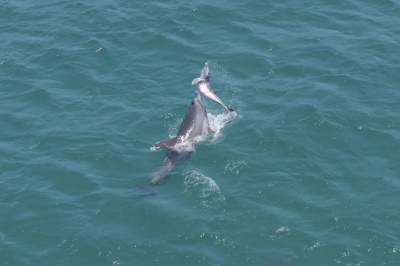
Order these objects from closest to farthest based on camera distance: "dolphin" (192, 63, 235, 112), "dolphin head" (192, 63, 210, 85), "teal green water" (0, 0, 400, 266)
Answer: "teal green water" (0, 0, 400, 266) → "dolphin" (192, 63, 235, 112) → "dolphin head" (192, 63, 210, 85)

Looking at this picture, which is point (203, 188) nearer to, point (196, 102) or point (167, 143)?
point (167, 143)

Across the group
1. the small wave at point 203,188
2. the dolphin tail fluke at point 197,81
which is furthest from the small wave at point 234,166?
the dolphin tail fluke at point 197,81

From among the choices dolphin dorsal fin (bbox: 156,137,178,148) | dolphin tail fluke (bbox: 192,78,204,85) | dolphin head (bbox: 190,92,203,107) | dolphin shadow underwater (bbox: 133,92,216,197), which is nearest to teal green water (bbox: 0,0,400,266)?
dolphin shadow underwater (bbox: 133,92,216,197)

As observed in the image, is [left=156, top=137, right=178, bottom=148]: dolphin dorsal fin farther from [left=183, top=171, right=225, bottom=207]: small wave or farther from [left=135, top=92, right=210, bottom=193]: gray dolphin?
[left=183, top=171, right=225, bottom=207]: small wave

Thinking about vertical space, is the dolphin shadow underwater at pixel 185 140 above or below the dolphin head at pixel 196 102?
below

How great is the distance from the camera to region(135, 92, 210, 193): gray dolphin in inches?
1689

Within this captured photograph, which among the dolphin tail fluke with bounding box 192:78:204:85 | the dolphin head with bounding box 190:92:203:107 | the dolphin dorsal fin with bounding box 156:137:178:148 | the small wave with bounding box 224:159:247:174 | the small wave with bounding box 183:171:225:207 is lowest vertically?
the small wave with bounding box 183:171:225:207

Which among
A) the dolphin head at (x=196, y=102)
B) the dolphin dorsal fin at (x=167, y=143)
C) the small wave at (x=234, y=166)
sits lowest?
the small wave at (x=234, y=166)

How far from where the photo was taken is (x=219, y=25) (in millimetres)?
61688

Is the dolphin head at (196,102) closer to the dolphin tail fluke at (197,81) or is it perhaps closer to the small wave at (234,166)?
the dolphin tail fluke at (197,81)

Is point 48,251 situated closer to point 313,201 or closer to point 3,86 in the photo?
point 313,201

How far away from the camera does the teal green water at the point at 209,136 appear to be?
3666 cm

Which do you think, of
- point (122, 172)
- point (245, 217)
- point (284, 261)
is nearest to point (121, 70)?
point (122, 172)

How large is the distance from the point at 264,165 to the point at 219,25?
78.6ft
